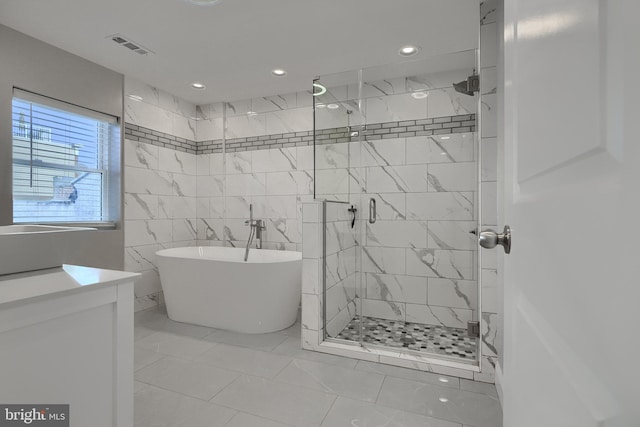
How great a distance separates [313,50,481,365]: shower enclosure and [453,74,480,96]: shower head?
0.08 feet

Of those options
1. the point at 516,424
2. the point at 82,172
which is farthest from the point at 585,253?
the point at 82,172

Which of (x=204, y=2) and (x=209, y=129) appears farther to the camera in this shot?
(x=209, y=129)

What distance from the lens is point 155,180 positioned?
3.83m

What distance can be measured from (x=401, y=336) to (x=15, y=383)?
104 inches

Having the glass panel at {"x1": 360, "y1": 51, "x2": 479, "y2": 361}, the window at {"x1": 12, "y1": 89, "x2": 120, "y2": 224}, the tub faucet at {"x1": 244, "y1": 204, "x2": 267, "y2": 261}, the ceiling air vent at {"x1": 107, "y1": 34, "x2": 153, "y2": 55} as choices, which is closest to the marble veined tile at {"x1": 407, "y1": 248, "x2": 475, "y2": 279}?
the glass panel at {"x1": 360, "y1": 51, "x2": 479, "y2": 361}

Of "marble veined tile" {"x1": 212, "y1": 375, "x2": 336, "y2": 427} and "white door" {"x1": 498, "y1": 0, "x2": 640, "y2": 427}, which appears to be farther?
"marble veined tile" {"x1": 212, "y1": 375, "x2": 336, "y2": 427}

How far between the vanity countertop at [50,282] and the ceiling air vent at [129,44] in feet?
7.36

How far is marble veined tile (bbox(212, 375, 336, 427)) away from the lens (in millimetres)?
1810

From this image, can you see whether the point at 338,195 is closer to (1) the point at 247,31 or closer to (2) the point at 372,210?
(2) the point at 372,210

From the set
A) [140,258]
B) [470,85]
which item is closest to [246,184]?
[140,258]

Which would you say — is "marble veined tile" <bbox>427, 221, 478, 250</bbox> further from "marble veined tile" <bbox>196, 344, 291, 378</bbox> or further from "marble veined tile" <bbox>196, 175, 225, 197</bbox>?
"marble veined tile" <bbox>196, 175, 225, 197</bbox>

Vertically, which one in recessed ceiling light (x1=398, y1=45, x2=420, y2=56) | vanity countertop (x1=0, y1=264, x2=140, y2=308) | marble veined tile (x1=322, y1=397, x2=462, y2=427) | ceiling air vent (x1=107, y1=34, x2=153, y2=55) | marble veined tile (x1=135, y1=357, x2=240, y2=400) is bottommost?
marble veined tile (x1=135, y1=357, x2=240, y2=400)

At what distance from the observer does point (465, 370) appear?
221 centimetres

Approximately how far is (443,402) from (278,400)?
40.3 inches
